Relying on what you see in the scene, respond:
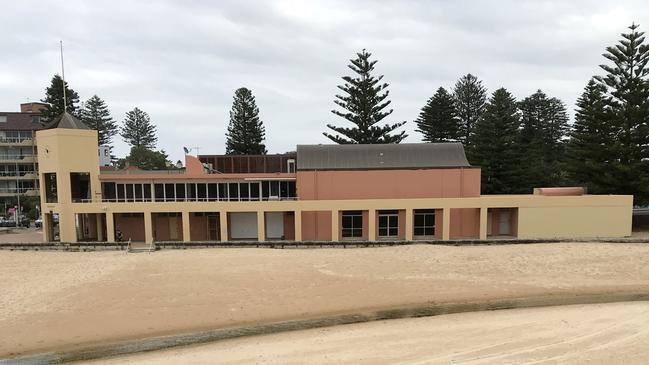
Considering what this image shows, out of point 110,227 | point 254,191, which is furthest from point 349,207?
point 110,227

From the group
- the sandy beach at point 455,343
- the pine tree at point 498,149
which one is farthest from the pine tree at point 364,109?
the sandy beach at point 455,343

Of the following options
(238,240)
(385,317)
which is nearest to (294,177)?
(238,240)

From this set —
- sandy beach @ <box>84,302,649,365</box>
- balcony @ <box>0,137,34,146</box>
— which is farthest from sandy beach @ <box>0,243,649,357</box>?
balcony @ <box>0,137,34,146</box>

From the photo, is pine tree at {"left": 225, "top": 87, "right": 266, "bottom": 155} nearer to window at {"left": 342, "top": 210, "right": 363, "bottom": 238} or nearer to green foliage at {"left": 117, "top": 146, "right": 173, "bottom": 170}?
green foliage at {"left": 117, "top": 146, "right": 173, "bottom": 170}

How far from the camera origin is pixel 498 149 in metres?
34.7

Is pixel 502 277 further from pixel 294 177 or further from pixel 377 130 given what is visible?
pixel 377 130

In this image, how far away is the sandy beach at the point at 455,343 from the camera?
8.76 meters

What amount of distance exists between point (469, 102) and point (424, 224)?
2799cm

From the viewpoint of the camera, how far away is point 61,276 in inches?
625

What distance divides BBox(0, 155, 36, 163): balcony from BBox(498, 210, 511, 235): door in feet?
127

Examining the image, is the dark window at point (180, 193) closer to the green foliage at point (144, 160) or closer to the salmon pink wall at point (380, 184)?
the salmon pink wall at point (380, 184)

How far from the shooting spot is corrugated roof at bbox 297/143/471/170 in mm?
23891

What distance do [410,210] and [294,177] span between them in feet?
20.8

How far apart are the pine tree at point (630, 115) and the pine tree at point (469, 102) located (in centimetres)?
1864
